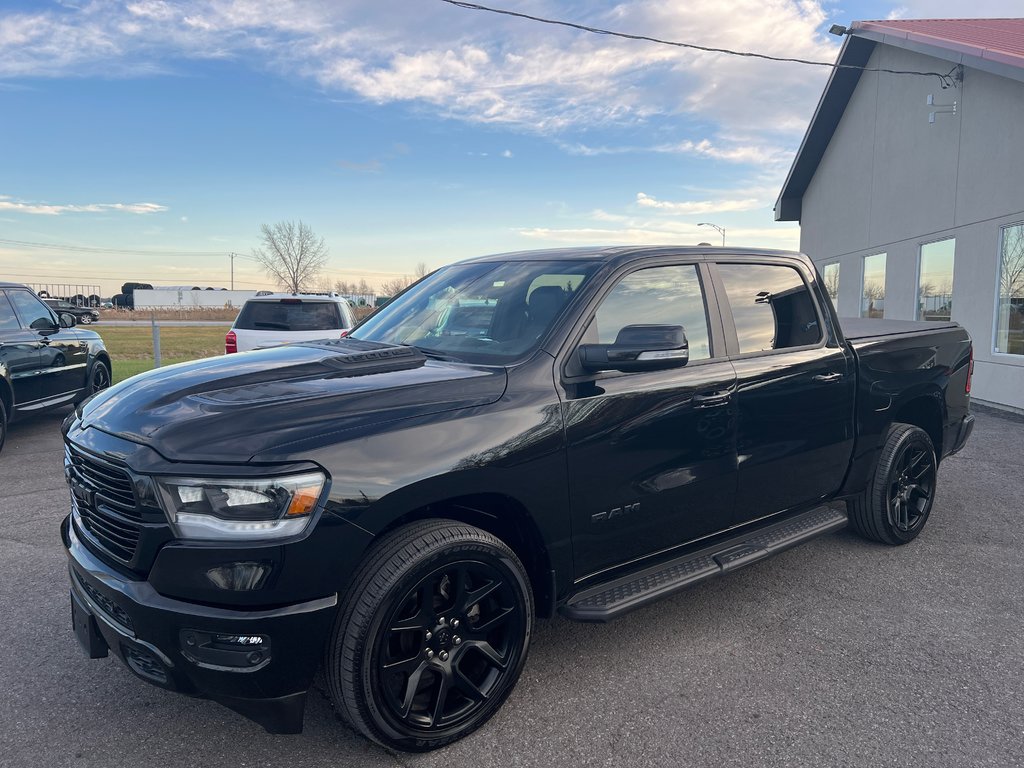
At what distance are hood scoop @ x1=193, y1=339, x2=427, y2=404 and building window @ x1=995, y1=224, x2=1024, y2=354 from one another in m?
10.8

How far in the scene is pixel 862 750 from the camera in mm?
2686

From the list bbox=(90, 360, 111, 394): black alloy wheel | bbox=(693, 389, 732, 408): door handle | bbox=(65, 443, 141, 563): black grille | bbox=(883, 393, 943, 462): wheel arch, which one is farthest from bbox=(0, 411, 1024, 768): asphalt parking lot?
bbox=(90, 360, 111, 394): black alloy wheel

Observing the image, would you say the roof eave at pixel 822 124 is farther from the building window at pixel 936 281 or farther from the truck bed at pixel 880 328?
the truck bed at pixel 880 328

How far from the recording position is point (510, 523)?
9.62ft

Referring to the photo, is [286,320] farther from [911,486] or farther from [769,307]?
[911,486]

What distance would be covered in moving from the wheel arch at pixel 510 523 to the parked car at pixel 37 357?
266 inches

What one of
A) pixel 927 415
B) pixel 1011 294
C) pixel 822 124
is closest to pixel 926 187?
pixel 1011 294

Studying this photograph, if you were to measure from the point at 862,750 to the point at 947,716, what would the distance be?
0.50 metres

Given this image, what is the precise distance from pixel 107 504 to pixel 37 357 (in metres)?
6.95

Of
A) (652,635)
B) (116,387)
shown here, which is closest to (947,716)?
(652,635)

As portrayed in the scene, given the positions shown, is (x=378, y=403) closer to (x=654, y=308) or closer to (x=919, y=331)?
(x=654, y=308)

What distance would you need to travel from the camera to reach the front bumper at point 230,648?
89.6 inches

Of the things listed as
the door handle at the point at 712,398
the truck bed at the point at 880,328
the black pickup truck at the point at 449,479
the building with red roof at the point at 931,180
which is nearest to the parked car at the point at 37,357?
the black pickup truck at the point at 449,479

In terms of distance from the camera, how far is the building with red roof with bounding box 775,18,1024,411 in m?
10.8
